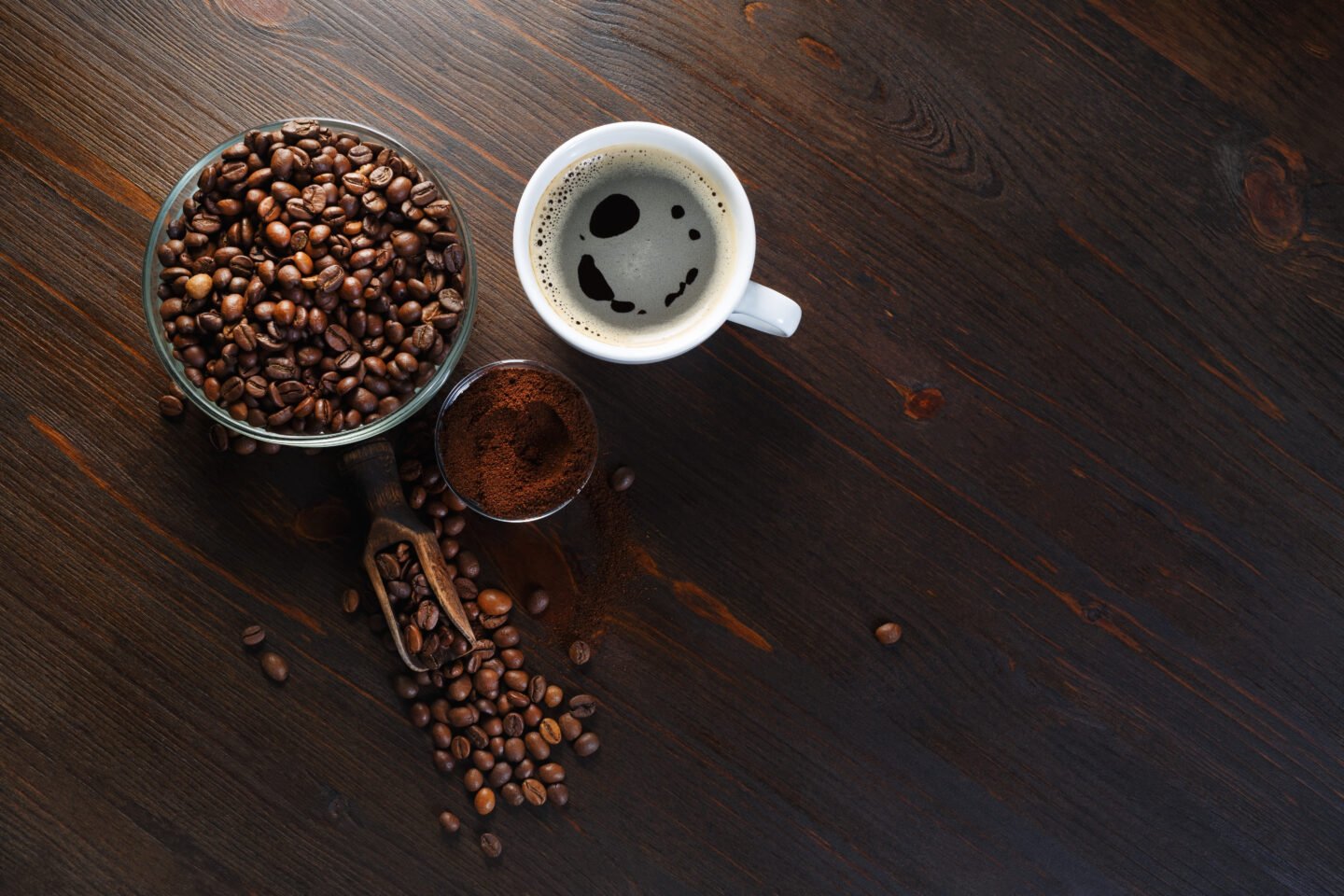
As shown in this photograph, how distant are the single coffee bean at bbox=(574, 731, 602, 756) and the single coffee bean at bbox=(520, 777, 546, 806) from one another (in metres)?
0.07

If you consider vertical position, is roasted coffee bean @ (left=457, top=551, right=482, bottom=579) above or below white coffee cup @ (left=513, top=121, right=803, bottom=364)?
below

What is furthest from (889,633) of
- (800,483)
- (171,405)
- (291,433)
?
(171,405)

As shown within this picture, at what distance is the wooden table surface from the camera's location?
1152mm

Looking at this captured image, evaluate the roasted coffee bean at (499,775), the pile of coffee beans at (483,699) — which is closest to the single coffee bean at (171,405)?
the pile of coffee beans at (483,699)

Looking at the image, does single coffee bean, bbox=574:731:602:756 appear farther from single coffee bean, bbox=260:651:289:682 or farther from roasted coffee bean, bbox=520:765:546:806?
single coffee bean, bbox=260:651:289:682

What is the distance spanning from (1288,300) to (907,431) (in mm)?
543

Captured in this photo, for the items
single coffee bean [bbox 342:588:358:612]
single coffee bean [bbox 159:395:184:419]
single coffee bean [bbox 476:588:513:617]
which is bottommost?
single coffee bean [bbox 342:588:358:612]

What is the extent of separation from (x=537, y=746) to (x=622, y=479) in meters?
0.37

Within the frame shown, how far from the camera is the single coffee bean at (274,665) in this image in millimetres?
1170

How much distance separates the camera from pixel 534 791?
1193mm

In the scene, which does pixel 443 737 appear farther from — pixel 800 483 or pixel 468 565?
pixel 800 483

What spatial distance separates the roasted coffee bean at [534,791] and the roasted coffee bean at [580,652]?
171mm

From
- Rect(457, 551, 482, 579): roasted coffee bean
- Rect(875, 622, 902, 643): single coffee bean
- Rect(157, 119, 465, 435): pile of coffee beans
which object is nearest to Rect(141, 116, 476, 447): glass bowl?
Rect(157, 119, 465, 435): pile of coffee beans

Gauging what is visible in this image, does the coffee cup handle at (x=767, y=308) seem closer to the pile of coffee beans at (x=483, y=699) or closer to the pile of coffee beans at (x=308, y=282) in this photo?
the pile of coffee beans at (x=308, y=282)
